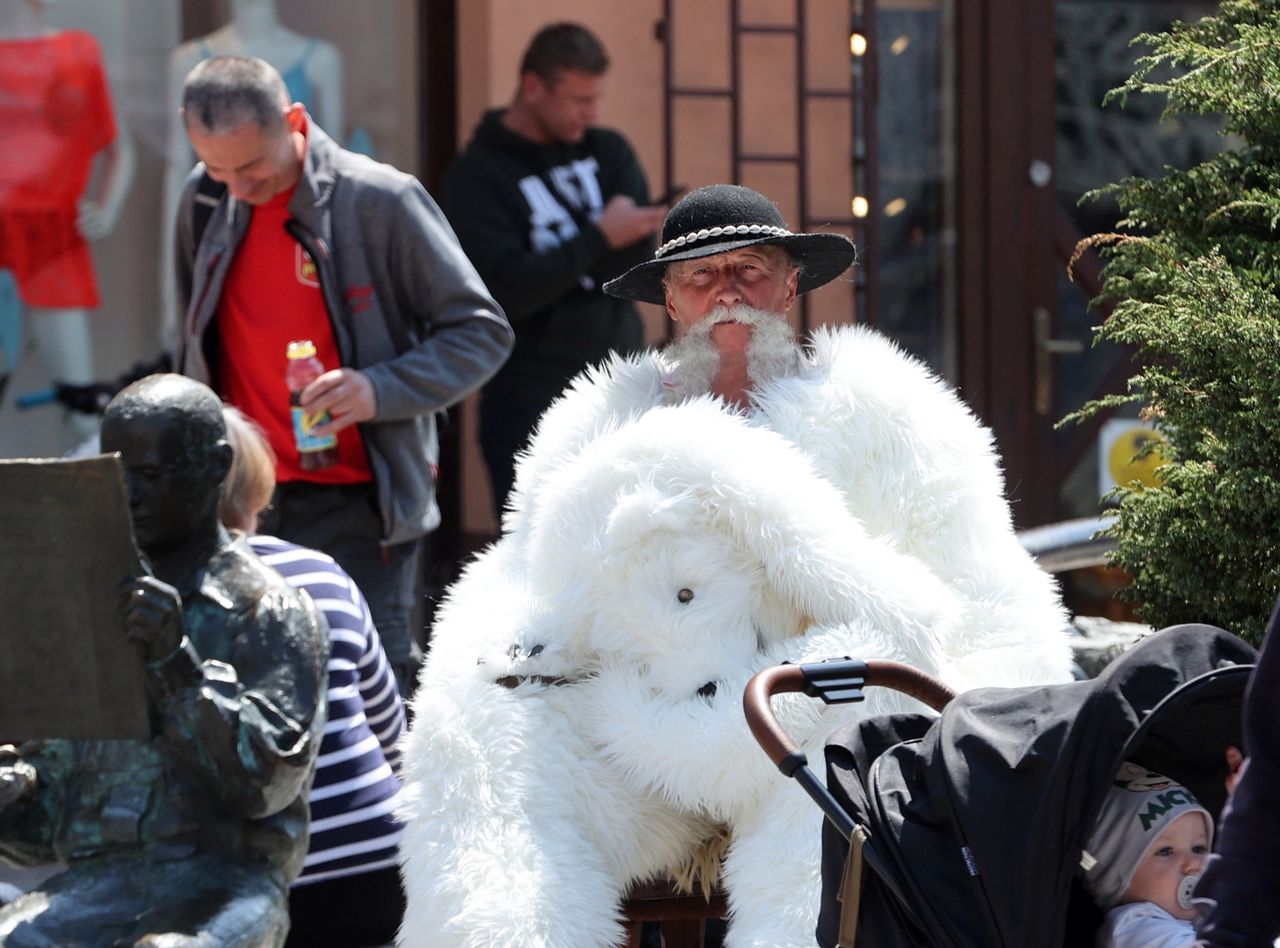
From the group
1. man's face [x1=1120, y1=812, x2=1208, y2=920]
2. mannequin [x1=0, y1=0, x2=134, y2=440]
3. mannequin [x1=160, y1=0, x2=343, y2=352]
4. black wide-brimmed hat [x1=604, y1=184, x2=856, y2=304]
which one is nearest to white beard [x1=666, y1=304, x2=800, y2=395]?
black wide-brimmed hat [x1=604, y1=184, x2=856, y2=304]

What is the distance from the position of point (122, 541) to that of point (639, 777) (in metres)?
1.02

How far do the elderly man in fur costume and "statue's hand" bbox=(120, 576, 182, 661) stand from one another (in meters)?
0.78

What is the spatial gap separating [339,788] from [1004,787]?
5.18ft

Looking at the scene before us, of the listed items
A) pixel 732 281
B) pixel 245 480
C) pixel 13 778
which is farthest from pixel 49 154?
pixel 13 778

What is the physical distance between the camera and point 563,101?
6051 mm

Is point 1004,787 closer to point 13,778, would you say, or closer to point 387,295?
point 13,778

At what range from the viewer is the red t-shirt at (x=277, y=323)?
4672mm

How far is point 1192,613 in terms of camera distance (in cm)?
381

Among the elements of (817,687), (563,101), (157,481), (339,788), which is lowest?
(339,788)

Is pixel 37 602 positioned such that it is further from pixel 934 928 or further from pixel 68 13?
pixel 68 13

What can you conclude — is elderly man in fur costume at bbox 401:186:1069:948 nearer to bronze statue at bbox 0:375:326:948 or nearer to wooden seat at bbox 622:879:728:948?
wooden seat at bbox 622:879:728:948

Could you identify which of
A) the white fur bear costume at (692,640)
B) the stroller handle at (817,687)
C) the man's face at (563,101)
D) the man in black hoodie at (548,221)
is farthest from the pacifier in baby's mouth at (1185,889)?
the man's face at (563,101)

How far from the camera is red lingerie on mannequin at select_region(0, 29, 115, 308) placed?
6145 millimetres

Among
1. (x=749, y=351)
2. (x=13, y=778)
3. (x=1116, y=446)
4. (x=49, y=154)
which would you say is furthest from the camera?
(x=1116, y=446)
